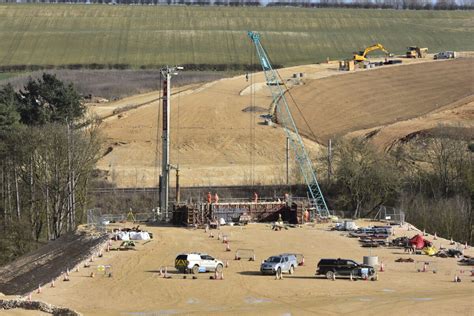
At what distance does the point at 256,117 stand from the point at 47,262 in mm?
67541

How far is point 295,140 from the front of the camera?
123438 millimetres

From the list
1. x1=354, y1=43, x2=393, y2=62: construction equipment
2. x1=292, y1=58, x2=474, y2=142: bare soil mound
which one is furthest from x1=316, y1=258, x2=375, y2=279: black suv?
x1=354, y1=43, x2=393, y2=62: construction equipment

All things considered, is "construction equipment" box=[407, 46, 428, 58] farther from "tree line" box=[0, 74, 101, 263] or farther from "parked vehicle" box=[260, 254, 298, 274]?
"parked vehicle" box=[260, 254, 298, 274]

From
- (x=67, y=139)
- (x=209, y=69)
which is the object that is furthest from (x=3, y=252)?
(x=209, y=69)

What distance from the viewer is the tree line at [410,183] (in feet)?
296

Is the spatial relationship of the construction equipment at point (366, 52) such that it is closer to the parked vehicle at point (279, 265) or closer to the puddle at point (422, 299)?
the parked vehicle at point (279, 265)

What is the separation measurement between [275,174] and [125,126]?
23.9m

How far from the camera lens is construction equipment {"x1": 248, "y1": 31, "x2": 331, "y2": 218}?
3885 inches

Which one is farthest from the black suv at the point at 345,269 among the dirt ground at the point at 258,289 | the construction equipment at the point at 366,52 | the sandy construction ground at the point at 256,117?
the construction equipment at the point at 366,52

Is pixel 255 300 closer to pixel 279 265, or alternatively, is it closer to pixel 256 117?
pixel 279 265

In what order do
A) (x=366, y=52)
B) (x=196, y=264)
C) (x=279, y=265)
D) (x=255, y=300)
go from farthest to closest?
(x=366, y=52) < (x=196, y=264) < (x=279, y=265) < (x=255, y=300)

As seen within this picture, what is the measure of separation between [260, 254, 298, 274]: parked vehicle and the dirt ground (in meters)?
0.44

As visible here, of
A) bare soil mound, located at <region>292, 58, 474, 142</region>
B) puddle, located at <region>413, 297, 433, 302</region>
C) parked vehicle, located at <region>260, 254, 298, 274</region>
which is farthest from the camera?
bare soil mound, located at <region>292, 58, 474, 142</region>

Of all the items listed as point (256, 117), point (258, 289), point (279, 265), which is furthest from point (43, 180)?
point (256, 117)
